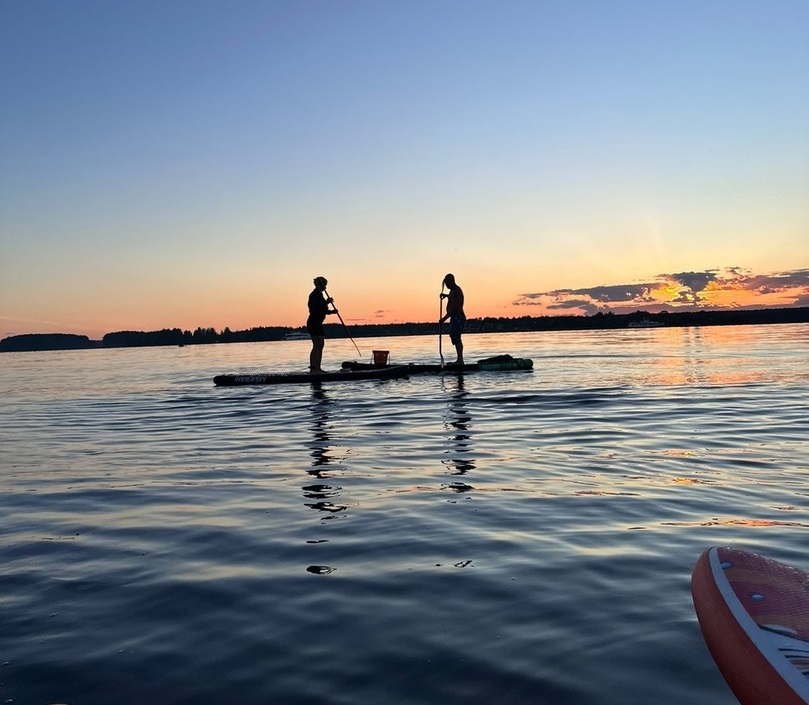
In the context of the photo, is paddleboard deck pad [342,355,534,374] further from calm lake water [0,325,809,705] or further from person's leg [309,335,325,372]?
calm lake water [0,325,809,705]

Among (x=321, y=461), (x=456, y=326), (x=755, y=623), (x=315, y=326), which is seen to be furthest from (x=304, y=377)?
(x=755, y=623)

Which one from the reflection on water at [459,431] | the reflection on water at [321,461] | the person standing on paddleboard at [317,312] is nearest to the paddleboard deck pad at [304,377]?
the person standing on paddleboard at [317,312]

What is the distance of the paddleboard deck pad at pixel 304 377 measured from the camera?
20.2 metres

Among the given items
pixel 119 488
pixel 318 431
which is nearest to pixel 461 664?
pixel 119 488

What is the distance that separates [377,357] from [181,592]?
60.0 ft

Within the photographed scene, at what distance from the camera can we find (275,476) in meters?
7.95

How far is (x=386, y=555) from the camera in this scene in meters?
4.93

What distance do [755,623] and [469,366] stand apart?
19717 mm

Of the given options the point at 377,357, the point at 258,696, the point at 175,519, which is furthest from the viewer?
the point at 377,357

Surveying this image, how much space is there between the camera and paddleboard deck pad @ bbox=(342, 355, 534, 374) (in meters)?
22.2

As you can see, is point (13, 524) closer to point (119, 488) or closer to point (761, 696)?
point (119, 488)

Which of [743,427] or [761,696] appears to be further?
[743,427]

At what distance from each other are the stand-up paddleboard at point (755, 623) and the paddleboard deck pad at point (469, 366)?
61.2 ft

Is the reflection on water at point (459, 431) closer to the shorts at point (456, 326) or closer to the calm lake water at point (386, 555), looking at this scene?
the calm lake water at point (386, 555)
